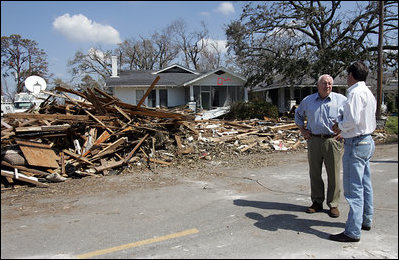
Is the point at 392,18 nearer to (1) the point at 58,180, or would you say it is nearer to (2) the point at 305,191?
(2) the point at 305,191

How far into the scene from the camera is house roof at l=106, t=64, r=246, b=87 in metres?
24.7

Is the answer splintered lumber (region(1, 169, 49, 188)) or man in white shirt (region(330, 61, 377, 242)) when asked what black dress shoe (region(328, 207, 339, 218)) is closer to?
man in white shirt (region(330, 61, 377, 242))

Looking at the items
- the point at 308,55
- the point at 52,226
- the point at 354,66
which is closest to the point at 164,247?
the point at 52,226

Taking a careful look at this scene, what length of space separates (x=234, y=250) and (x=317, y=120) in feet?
7.44

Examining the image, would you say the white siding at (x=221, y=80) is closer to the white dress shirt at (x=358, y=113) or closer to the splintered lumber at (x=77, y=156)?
the splintered lumber at (x=77, y=156)

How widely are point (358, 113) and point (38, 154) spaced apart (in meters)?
6.59

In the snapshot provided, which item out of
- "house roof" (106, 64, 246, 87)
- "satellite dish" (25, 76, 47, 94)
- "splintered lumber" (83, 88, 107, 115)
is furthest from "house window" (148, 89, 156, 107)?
"splintered lumber" (83, 88, 107, 115)

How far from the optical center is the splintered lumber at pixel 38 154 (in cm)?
683

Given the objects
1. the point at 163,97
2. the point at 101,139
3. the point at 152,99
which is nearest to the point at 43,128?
the point at 101,139

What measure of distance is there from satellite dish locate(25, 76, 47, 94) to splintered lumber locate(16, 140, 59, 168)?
468 centimetres

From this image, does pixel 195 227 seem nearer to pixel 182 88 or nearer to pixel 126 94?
pixel 126 94

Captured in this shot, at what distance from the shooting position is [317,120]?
Result: 177 inches

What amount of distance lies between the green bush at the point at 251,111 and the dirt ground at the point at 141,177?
9685 millimetres

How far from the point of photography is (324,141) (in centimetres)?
448
